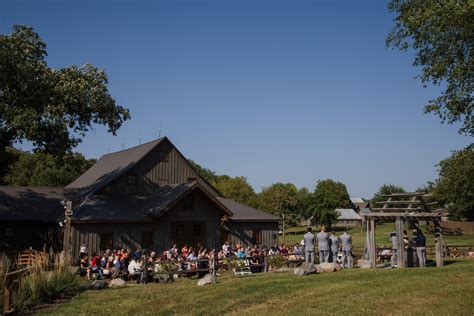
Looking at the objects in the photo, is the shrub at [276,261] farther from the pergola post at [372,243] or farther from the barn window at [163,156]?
the barn window at [163,156]

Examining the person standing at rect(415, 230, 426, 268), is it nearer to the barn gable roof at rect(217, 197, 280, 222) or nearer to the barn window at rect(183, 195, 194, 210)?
the barn gable roof at rect(217, 197, 280, 222)

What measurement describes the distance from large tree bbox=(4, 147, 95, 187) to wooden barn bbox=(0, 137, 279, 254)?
2387cm

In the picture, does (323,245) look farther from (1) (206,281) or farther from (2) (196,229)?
(2) (196,229)

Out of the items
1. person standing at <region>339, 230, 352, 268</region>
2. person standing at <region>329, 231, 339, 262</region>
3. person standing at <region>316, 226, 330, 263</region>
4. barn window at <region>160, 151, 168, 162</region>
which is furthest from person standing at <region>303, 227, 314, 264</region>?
barn window at <region>160, 151, 168, 162</region>

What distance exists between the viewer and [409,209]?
20.7 m

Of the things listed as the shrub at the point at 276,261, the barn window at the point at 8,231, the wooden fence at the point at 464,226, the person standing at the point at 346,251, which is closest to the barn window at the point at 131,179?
the barn window at the point at 8,231

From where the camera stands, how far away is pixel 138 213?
95.8 feet

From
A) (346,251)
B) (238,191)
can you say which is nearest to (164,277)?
(346,251)

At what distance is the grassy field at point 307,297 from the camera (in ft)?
40.2

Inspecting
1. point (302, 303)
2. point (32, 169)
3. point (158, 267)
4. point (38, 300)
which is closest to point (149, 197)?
point (158, 267)

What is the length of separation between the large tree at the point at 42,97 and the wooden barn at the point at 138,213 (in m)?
4.00

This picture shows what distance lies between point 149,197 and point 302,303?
2051 cm

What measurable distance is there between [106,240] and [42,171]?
3594 centimetres

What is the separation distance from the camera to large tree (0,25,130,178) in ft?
82.3
